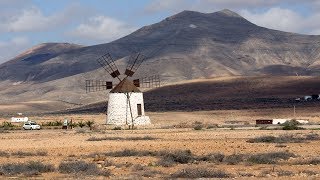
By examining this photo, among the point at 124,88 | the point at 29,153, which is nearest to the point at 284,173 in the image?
the point at 29,153

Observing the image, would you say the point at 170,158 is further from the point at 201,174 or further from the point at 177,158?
the point at 201,174

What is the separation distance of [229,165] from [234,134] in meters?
22.9

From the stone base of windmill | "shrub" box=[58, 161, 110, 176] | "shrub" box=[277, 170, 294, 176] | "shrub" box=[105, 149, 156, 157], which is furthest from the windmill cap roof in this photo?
"shrub" box=[277, 170, 294, 176]

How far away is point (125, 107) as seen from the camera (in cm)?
7212

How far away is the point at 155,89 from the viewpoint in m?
146

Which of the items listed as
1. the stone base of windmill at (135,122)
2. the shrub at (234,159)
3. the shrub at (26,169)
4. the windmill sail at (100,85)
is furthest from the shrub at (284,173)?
the windmill sail at (100,85)

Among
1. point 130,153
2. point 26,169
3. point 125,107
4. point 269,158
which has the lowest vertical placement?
point 269,158

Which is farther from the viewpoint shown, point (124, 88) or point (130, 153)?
point (124, 88)

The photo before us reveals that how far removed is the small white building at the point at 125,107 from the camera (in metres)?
72.0

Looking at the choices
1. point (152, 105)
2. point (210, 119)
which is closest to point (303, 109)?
point (210, 119)

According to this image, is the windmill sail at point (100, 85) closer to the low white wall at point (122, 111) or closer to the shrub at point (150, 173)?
the low white wall at point (122, 111)

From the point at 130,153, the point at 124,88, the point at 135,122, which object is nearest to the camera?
the point at 130,153

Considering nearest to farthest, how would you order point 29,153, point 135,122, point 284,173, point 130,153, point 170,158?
1. point 284,173
2. point 170,158
3. point 130,153
4. point 29,153
5. point 135,122

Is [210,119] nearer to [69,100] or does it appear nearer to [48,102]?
[48,102]
